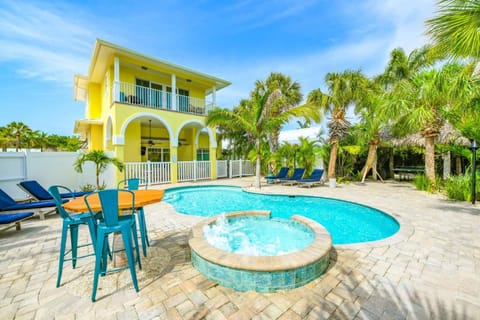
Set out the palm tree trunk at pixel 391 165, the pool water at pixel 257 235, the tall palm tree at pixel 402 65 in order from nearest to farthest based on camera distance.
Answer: the pool water at pixel 257 235
the tall palm tree at pixel 402 65
the palm tree trunk at pixel 391 165

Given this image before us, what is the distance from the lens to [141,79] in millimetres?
13898

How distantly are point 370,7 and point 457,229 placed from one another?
313 inches

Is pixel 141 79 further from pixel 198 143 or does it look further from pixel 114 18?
pixel 198 143

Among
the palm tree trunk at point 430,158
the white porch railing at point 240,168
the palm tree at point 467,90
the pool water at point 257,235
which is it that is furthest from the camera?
the white porch railing at point 240,168

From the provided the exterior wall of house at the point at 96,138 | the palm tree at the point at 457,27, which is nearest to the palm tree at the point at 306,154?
the palm tree at the point at 457,27

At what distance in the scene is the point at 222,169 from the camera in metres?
15.9

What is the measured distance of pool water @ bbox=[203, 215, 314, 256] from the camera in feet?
13.4

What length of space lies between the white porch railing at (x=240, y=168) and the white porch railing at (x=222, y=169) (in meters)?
0.41

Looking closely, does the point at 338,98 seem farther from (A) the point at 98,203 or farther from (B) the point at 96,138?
(B) the point at 96,138

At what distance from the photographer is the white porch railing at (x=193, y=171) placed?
13734 mm

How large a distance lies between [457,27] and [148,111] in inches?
503

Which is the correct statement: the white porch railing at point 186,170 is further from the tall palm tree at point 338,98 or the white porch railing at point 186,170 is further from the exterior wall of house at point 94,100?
the exterior wall of house at point 94,100

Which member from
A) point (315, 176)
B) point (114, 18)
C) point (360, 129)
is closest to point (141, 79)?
point (114, 18)

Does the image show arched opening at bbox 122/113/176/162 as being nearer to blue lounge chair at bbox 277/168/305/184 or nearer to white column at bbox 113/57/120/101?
white column at bbox 113/57/120/101
